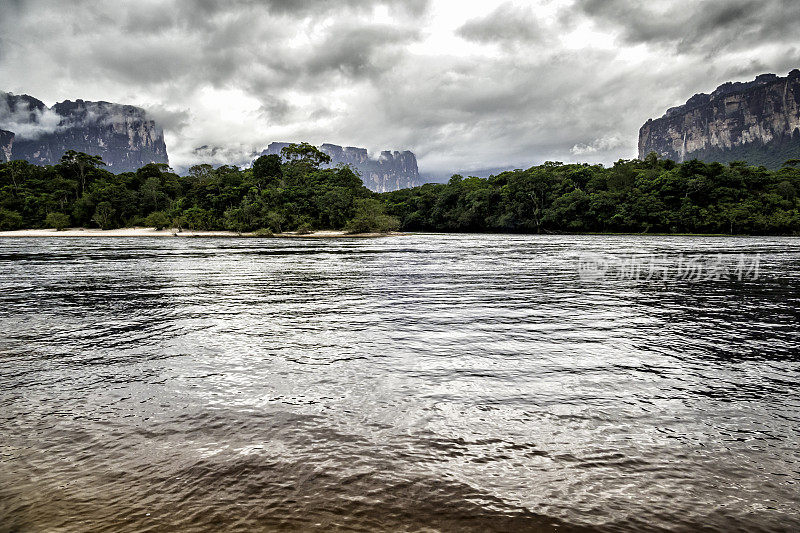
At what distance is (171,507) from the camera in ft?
13.5

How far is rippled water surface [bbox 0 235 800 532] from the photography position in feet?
13.6

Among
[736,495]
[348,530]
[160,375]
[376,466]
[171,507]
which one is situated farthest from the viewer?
[160,375]

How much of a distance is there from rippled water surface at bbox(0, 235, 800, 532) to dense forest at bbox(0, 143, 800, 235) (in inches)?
3458

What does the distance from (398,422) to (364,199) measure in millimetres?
105106

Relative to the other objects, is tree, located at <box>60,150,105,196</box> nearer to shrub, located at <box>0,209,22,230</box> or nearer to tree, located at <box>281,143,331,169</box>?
shrub, located at <box>0,209,22,230</box>

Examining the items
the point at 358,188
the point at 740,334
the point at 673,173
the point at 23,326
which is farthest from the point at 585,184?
the point at 23,326

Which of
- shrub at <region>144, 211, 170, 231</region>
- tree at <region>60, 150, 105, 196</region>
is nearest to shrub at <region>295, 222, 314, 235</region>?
shrub at <region>144, 211, 170, 231</region>

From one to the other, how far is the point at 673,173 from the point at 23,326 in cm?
13178

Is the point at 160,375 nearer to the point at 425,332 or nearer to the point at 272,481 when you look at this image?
the point at 272,481

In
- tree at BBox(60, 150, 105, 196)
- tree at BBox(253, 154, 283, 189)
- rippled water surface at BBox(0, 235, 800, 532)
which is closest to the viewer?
rippled water surface at BBox(0, 235, 800, 532)

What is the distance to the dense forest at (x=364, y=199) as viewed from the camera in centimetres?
10156

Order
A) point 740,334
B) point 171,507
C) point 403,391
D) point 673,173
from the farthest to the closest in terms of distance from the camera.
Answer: point 673,173
point 740,334
point 403,391
point 171,507

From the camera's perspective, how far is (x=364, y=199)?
109 meters

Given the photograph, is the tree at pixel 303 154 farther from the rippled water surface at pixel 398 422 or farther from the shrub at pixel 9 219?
the rippled water surface at pixel 398 422
